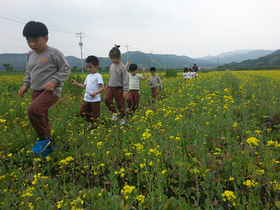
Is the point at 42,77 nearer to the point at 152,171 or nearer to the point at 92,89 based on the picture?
the point at 92,89

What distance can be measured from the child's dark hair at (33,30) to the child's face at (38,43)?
0.05 m

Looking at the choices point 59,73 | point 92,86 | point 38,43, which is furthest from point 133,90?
point 38,43

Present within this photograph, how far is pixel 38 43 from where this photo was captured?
9.02 ft

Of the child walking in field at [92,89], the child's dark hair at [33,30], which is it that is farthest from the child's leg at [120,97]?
the child's dark hair at [33,30]

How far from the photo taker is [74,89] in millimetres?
6902

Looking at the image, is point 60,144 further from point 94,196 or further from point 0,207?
point 94,196

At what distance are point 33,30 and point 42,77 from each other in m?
0.69

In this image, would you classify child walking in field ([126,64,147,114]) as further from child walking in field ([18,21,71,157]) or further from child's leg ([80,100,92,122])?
child walking in field ([18,21,71,157])

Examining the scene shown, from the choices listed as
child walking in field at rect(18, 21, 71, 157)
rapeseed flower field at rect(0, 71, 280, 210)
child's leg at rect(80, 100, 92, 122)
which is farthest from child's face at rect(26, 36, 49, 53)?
rapeseed flower field at rect(0, 71, 280, 210)

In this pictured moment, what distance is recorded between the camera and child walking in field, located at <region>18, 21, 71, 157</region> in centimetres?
268

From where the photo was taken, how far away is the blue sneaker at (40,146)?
2.76 metres

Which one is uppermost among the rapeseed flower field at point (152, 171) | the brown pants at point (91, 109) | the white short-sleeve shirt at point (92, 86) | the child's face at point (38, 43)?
the child's face at point (38, 43)

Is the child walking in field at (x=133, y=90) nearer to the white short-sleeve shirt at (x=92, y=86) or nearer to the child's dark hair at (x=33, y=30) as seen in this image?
the white short-sleeve shirt at (x=92, y=86)

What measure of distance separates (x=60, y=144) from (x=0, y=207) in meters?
1.48
